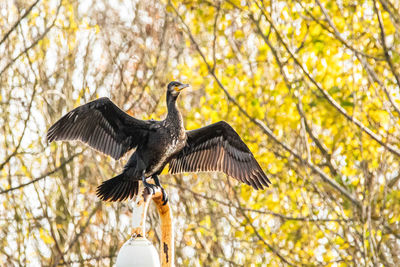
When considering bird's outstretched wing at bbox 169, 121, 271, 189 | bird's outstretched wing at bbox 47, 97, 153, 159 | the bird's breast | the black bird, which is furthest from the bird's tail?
bird's outstretched wing at bbox 169, 121, 271, 189

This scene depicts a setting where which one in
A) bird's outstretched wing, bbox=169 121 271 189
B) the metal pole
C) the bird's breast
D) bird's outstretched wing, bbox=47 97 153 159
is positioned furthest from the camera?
bird's outstretched wing, bbox=169 121 271 189

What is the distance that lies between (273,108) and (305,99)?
1.39 feet

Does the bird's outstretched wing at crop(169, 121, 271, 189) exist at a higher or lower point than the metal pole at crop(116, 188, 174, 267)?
higher

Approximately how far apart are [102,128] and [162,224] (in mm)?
1413

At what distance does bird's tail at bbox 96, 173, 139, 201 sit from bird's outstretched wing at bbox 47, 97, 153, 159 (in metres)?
0.31

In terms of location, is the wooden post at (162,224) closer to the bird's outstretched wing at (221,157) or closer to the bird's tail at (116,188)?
the bird's tail at (116,188)

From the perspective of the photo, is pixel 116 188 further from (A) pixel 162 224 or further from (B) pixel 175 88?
(A) pixel 162 224

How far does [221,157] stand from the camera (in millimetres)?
5820

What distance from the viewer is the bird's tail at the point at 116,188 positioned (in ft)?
16.9

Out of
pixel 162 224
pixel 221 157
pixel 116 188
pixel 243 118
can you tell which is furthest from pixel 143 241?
pixel 243 118

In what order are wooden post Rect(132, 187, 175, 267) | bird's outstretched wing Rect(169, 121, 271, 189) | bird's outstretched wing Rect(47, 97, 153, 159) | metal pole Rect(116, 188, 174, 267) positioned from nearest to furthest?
metal pole Rect(116, 188, 174, 267) < wooden post Rect(132, 187, 175, 267) < bird's outstretched wing Rect(47, 97, 153, 159) < bird's outstretched wing Rect(169, 121, 271, 189)

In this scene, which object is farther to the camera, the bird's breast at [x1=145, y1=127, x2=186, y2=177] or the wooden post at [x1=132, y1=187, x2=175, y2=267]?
the bird's breast at [x1=145, y1=127, x2=186, y2=177]

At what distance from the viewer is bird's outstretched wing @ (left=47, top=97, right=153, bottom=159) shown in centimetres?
534

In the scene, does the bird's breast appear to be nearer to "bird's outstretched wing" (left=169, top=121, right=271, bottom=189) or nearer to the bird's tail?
the bird's tail
